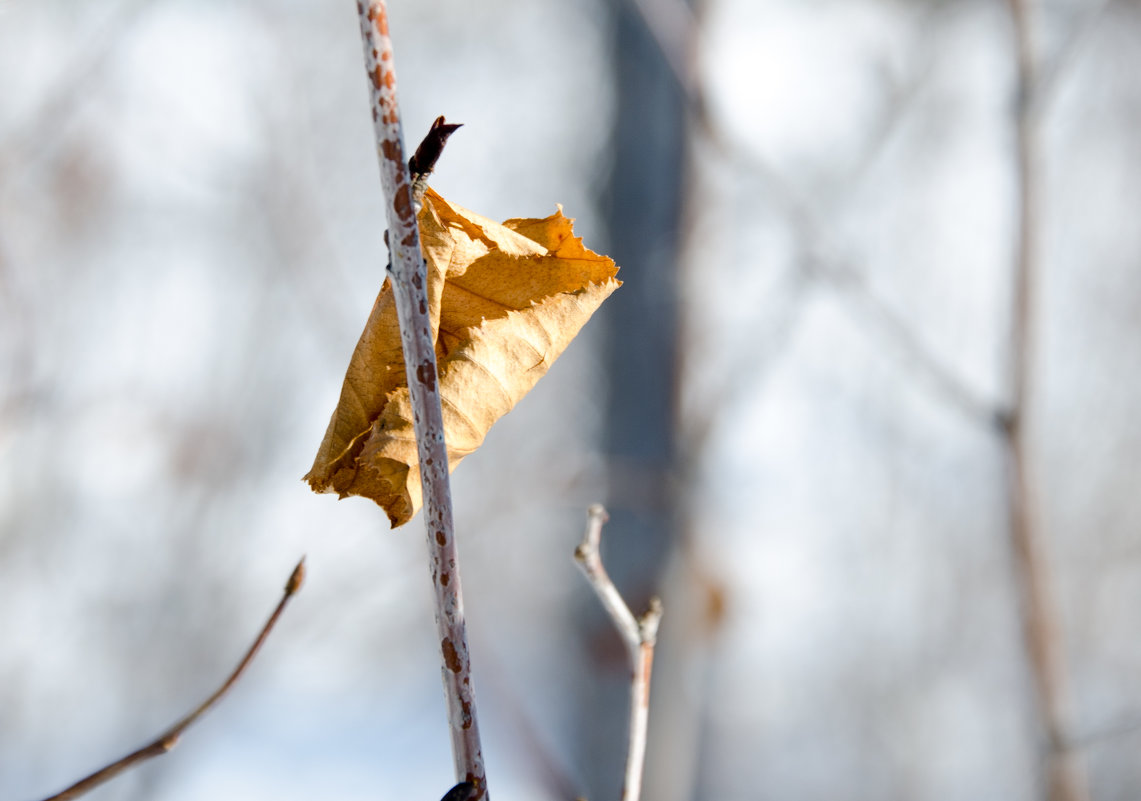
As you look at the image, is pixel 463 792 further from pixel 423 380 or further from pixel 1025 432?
pixel 1025 432

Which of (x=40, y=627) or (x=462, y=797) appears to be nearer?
(x=462, y=797)

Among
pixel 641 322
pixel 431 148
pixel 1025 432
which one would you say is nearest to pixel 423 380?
pixel 431 148

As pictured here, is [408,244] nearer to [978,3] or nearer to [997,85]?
[997,85]

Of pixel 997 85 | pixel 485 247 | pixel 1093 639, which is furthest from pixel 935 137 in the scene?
pixel 485 247

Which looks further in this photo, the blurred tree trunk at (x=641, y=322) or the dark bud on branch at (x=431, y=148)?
the blurred tree trunk at (x=641, y=322)

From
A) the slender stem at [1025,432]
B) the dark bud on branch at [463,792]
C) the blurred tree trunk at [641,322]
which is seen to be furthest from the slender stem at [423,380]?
the blurred tree trunk at [641,322]

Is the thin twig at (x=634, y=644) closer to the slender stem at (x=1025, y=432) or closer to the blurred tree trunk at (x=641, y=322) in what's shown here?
the slender stem at (x=1025, y=432)

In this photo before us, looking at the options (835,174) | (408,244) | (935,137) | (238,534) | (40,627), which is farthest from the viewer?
(935,137)
